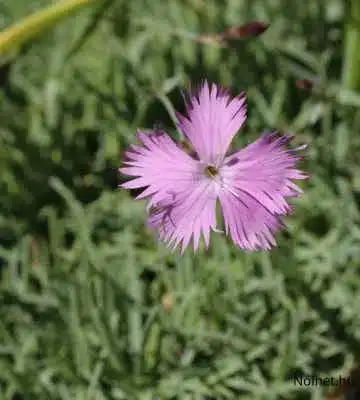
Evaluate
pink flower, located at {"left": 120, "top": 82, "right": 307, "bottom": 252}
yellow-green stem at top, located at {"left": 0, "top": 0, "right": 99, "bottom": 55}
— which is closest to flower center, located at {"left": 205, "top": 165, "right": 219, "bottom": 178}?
pink flower, located at {"left": 120, "top": 82, "right": 307, "bottom": 252}

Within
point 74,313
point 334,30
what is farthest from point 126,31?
point 74,313

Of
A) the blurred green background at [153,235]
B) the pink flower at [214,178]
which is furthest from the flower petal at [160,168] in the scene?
the blurred green background at [153,235]

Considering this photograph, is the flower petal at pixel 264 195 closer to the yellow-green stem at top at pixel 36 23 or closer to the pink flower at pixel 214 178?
the pink flower at pixel 214 178

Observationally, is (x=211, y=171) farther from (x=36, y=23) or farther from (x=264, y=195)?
(x=36, y=23)

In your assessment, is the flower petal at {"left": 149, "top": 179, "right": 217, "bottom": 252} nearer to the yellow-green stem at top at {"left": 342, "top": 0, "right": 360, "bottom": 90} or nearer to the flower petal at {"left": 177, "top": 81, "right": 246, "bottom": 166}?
the flower petal at {"left": 177, "top": 81, "right": 246, "bottom": 166}

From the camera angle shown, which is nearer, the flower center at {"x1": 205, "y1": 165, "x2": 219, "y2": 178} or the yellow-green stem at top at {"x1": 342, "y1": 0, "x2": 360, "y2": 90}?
the flower center at {"x1": 205, "y1": 165, "x2": 219, "y2": 178}

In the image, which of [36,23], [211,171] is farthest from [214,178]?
[36,23]
